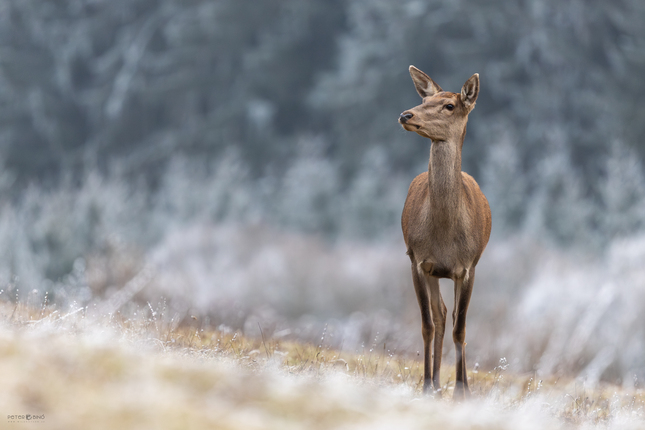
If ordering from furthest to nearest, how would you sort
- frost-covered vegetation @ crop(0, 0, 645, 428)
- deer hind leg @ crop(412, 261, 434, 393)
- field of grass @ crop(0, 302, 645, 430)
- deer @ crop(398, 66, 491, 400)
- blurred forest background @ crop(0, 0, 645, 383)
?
blurred forest background @ crop(0, 0, 645, 383), frost-covered vegetation @ crop(0, 0, 645, 428), deer hind leg @ crop(412, 261, 434, 393), deer @ crop(398, 66, 491, 400), field of grass @ crop(0, 302, 645, 430)

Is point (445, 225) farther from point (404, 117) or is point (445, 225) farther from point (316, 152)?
point (316, 152)

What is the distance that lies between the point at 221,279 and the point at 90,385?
22107 millimetres

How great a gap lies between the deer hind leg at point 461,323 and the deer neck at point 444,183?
488mm

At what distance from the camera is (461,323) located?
5.82 meters

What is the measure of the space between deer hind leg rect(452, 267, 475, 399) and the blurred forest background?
8.49 meters

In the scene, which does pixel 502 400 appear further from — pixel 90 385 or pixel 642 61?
pixel 642 61

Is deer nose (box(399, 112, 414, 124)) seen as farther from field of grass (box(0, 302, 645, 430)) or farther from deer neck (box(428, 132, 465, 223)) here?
field of grass (box(0, 302, 645, 430))

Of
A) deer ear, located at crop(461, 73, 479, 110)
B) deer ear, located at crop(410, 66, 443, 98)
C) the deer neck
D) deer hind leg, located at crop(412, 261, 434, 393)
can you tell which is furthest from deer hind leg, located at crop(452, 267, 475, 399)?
deer ear, located at crop(410, 66, 443, 98)

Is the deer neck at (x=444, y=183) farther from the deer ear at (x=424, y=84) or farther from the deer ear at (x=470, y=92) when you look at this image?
the deer ear at (x=424, y=84)

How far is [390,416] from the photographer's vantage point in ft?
10.2

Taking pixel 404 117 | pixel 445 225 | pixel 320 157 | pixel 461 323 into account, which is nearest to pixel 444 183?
pixel 445 225

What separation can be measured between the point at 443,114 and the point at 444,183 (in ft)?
1.71

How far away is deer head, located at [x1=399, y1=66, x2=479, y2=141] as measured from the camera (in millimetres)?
5434

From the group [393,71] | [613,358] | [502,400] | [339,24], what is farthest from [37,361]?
[339,24]
